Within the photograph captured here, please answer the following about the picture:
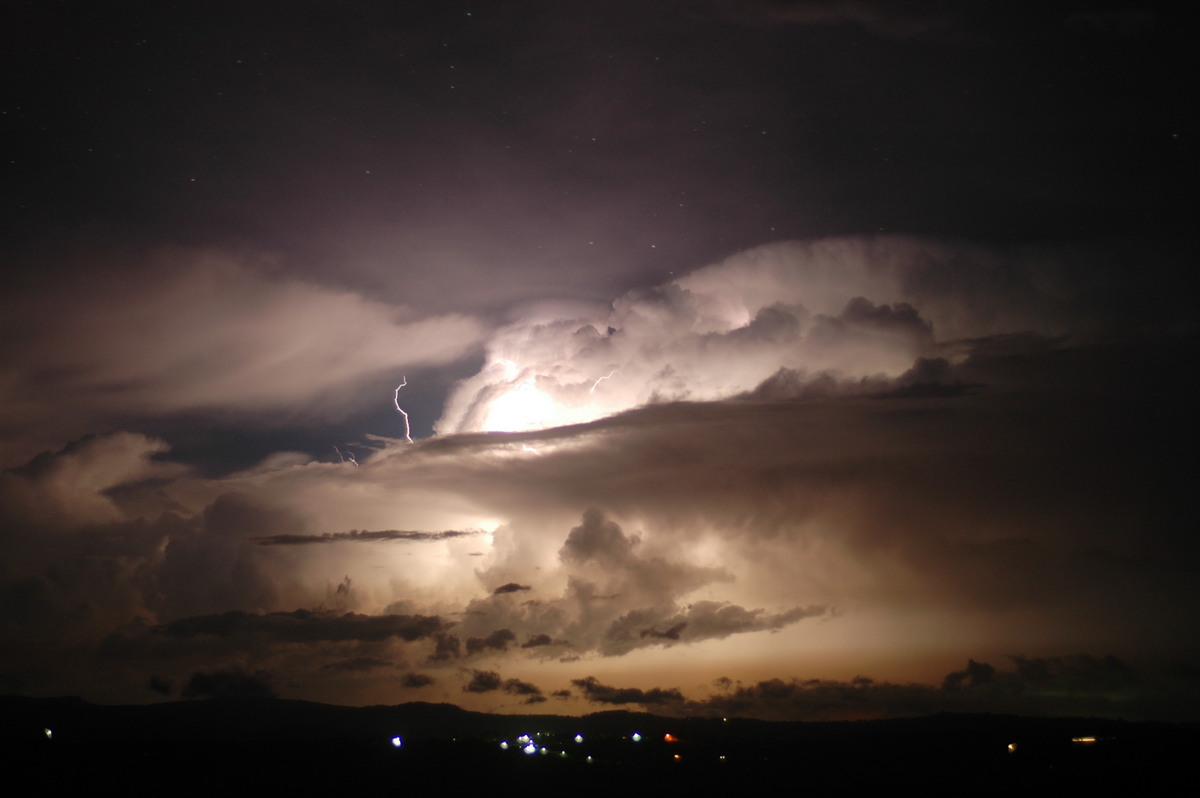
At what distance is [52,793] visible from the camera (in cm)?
7119

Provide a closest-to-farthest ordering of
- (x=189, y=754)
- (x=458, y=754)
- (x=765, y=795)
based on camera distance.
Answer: (x=765, y=795) → (x=189, y=754) → (x=458, y=754)

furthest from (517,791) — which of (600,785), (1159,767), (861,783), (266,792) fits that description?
(1159,767)

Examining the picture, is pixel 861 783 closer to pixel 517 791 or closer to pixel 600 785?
pixel 600 785

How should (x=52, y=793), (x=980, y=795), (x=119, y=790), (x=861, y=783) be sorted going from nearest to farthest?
1. (x=52, y=793)
2. (x=119, y=790)
3. (x=980, y=795)
4. (x=861, y=783)

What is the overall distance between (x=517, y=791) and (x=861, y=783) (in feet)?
132

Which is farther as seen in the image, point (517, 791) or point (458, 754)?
point (458, 754)

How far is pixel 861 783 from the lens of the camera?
336 ft

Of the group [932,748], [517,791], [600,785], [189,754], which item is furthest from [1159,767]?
[189,754]

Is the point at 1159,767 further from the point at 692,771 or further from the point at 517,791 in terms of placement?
the point at 517,791

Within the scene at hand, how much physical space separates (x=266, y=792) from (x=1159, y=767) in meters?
103

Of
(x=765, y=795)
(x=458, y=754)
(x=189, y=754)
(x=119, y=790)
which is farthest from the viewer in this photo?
(x=458, y=754)

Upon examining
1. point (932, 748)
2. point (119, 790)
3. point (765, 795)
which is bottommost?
point (932, 748)

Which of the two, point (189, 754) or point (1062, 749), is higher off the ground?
point (189, 754)

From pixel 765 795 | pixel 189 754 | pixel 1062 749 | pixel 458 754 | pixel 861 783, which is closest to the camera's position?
pixel 765 795
